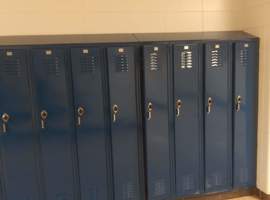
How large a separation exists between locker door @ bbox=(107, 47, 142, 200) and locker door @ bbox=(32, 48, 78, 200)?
0.41m

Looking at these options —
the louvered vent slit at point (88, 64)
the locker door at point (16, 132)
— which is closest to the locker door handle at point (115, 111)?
the louvered vent slit at point (88, 64)

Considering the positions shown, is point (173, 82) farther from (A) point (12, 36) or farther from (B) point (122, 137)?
(A) point (12, 36)

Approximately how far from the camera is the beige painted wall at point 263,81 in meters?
2.99

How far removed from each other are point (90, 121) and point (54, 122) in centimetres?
33

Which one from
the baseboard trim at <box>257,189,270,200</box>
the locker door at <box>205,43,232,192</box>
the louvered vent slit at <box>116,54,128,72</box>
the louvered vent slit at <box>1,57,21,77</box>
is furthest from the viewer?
the baseboard trim at <box>257,189,270,200</box>

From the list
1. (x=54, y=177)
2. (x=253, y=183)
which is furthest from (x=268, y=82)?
(x=54, y=177)

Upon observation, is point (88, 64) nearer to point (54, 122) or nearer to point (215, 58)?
point (54, 122)

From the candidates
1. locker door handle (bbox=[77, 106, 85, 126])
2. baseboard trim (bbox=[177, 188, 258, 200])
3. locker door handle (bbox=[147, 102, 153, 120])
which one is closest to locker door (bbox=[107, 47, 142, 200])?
locker door handle (bbox=[147, 102, 153, 120])

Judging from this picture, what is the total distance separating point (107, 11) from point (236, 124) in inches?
71.1

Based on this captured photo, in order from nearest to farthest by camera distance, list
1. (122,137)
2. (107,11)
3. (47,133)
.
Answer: (47,133) → (122,137) → (107,11)

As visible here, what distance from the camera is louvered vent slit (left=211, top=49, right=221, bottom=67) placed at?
2977mm

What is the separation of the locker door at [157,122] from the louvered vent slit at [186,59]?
0.17 metres

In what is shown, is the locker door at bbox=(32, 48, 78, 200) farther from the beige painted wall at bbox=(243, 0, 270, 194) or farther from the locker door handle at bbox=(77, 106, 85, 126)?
the beige painted wall at bbox=(243, 0, 270, 194)

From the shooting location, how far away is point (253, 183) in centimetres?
327
